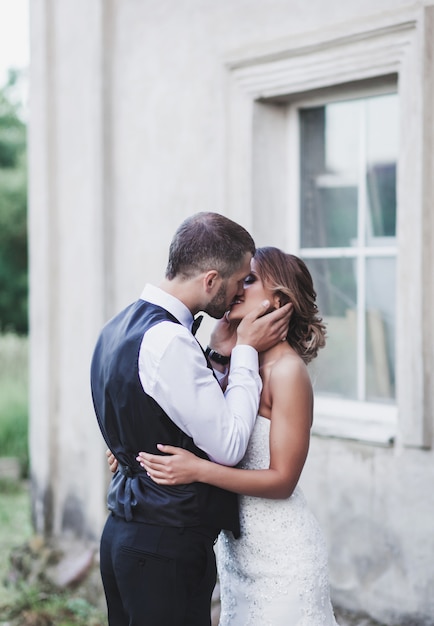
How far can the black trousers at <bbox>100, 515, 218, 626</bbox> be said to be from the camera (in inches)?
98.7

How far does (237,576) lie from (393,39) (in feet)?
8.47

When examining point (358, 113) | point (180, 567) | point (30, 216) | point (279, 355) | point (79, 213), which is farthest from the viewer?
point (30, 216)

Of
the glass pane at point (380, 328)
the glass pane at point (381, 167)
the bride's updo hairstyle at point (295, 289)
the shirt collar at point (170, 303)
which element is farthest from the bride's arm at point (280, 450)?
the glass pane at point (381, 167)

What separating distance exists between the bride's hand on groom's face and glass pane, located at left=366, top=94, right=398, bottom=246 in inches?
89.2

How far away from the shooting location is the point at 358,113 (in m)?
4.45

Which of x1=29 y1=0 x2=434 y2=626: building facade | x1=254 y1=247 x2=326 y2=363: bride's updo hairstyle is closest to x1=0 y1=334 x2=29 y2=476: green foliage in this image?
x1=29 y1=0 x2=434 y2=626: building facade

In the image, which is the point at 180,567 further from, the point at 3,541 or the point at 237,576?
the point at 3,541

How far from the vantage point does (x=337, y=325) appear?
4.58 m

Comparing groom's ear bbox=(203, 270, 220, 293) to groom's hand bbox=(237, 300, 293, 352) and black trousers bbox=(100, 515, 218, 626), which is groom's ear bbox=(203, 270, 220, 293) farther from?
black trousers bbox=(100, 515, 218, 626)

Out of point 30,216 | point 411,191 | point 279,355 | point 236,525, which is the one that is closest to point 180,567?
point 236,525

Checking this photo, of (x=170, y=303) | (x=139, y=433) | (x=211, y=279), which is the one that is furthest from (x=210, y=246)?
(x=139, y=433)

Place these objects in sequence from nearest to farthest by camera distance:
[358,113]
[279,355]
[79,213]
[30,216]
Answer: [279,355] < [358,113] < [79,213] < [30,216]

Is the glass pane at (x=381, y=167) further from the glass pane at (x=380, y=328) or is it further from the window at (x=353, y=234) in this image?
the glass pane at (x=380, y=328)

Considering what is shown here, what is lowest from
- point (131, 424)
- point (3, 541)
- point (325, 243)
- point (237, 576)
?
point (3, 541)
